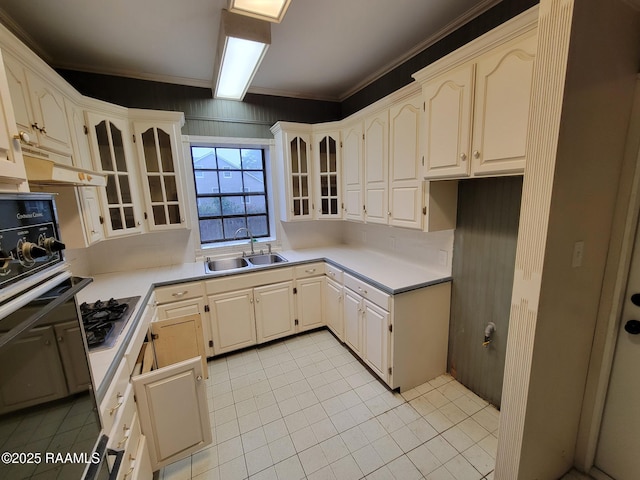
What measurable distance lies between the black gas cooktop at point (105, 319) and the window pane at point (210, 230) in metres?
1.31

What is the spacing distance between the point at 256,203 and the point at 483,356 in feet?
8.92

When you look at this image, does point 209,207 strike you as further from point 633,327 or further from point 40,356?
point 633,327

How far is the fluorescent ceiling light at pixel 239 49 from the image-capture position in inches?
64.6

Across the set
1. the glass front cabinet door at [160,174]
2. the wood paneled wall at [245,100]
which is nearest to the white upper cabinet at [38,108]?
the glass front cabinet door at [160,174]

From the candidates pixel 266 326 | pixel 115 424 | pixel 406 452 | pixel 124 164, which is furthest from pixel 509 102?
pixel 124 164

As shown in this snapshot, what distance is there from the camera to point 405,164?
6.88 ft

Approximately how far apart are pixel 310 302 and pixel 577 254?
2.19m

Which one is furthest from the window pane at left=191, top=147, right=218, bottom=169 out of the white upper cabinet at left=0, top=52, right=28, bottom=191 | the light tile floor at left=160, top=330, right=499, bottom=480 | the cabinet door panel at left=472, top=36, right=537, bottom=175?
the cabinet door panel at left=472, top=36, right=537, bottom=175

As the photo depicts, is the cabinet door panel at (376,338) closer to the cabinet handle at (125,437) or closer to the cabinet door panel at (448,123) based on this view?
the cabinet door panel at (448,123)

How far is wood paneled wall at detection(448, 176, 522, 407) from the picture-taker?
176 cm

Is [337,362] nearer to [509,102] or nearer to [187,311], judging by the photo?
[187,311]

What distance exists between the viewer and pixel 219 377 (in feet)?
7.88

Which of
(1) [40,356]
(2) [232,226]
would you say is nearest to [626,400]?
(1) [40,356]

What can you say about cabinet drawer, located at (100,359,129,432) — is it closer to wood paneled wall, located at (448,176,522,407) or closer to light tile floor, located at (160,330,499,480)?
light tile floor, located at (160,330,499,480)
